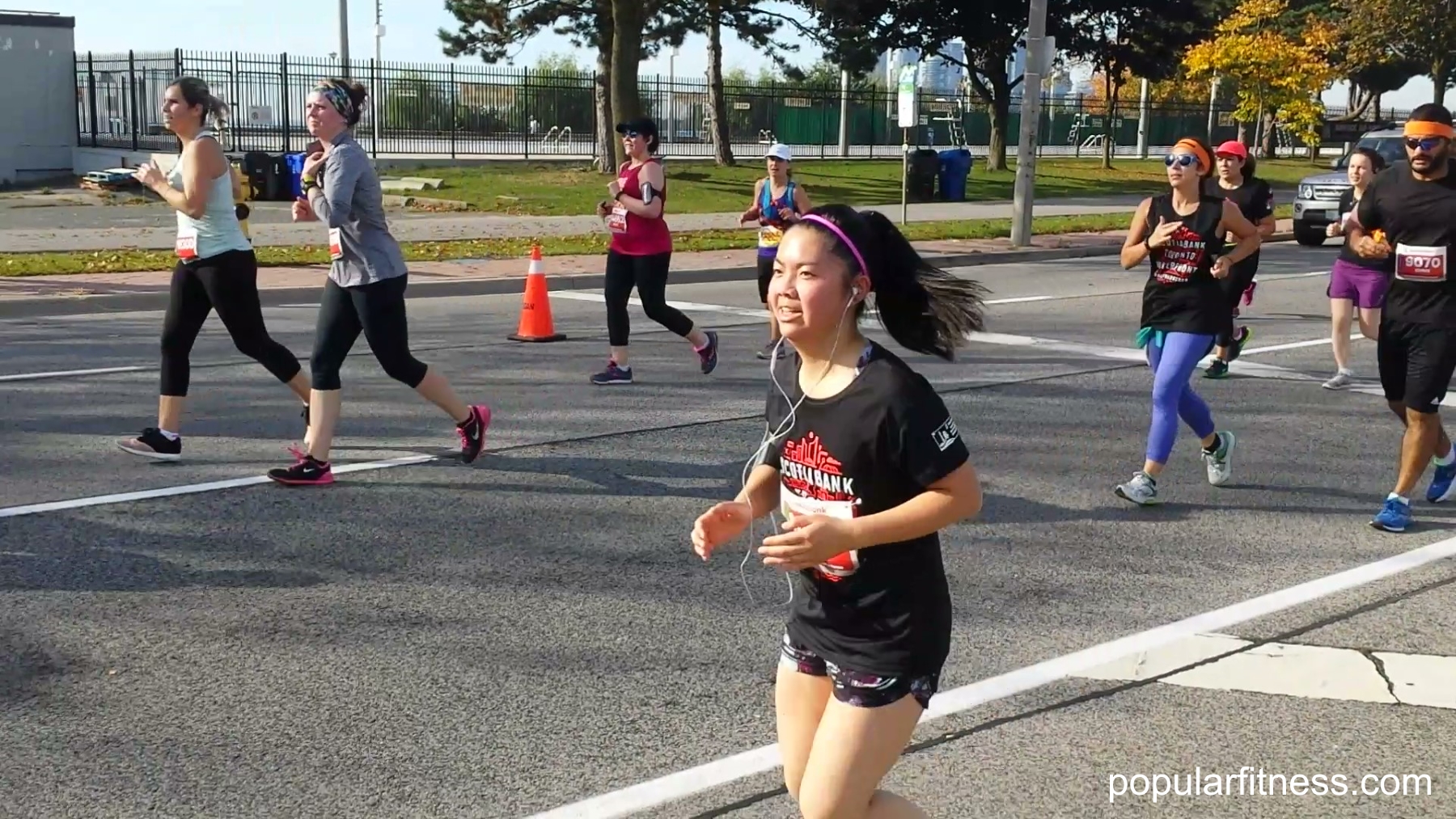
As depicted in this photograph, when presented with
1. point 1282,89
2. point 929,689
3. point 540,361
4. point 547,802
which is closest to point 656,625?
point 547,802

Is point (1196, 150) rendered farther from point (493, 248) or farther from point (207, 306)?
point (493, 248)

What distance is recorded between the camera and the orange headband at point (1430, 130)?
6.54 metres

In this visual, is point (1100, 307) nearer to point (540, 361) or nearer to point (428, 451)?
point (540, 361)

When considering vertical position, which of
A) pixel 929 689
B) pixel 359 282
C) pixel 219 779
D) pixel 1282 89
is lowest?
pixel 219 779

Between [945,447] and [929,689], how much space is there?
1.65ft

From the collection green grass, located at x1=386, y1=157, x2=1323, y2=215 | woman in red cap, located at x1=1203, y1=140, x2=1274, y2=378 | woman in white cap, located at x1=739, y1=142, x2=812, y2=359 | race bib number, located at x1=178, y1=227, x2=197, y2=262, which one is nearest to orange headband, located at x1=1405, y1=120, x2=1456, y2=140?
woman in red cap, located at x1=1203, y1=140, x2=1274, y2=378

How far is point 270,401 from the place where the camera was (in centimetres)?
949

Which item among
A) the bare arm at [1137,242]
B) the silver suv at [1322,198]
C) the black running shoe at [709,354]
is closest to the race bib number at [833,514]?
the bare arm at [1137,242]

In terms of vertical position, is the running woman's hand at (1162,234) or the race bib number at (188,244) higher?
the running woman's hand at (1162,234)

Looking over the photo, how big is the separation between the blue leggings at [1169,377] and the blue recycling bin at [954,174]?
24.4 m

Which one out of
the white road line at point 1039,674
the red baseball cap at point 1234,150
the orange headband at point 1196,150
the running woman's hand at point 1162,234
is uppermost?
the red baseball cap at point 1234,150

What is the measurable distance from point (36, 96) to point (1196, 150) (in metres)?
33.0

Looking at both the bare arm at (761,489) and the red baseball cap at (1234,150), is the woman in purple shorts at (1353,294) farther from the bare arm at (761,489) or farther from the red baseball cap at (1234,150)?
the bare arm at (761,489)

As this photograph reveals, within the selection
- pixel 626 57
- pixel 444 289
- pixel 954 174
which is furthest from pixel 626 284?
pixel 954 174
